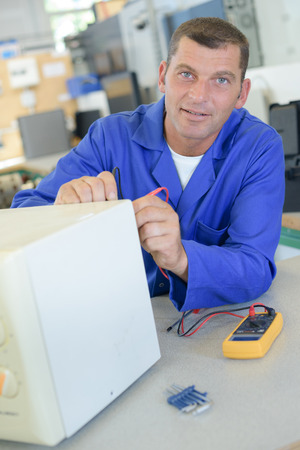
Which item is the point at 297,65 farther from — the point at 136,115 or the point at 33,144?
the point at 33,144

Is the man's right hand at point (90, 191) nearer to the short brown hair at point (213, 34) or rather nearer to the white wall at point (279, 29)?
the short brown hair at point (213, 34)

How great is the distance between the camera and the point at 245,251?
1.05 metres

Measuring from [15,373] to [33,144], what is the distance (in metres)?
3.94

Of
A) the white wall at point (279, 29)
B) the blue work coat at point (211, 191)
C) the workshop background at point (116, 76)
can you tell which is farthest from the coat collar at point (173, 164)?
the white wall at point (279, 29)

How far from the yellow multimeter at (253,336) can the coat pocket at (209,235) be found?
0.32 m

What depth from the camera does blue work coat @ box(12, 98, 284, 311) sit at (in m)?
1.01

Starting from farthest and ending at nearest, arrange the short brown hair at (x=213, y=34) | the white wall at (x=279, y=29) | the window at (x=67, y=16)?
the window at (x=67, y=16), the white wall at (x=279, y=29), the short brown hair at (x=213, y=34)

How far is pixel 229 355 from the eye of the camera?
2.70ft

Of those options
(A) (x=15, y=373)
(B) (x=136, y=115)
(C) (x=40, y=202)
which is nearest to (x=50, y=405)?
(A) (x=15, y=373)

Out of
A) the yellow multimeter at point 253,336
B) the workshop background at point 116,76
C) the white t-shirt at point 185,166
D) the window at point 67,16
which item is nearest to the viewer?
the yellow multimeter at point 253,336

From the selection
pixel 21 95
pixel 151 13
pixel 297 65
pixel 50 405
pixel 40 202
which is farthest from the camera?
pixel 21 95

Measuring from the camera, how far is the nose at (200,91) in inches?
47.2

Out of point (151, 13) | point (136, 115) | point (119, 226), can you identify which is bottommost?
point (119, 226)

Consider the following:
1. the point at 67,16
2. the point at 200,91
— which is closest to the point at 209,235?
the point at 200,91
